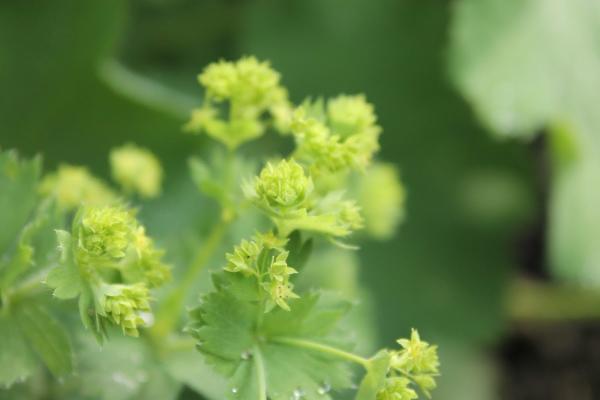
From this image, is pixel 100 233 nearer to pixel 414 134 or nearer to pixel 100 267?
pixel 100 267

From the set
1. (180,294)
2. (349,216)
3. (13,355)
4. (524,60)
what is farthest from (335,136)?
(524,60)

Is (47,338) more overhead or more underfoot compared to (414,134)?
more underfoot

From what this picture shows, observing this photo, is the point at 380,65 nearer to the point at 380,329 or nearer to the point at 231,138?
the point at 380,329

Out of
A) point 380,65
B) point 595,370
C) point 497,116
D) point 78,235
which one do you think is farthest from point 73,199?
point 595,370

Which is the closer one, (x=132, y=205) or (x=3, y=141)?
(x=132, y=205)

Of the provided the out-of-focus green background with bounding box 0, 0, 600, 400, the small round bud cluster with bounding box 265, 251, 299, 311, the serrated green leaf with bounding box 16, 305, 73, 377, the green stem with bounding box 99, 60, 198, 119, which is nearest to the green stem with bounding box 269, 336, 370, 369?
the small round bud cluster with bounding box 265, 251, 299, 311

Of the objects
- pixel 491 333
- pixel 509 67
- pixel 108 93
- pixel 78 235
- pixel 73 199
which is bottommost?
pixel 78 235

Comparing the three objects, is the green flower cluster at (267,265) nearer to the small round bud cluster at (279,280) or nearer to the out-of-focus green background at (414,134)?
the small round bud cluster at (279,280)

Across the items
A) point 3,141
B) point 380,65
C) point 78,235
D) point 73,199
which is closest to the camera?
point 78,235

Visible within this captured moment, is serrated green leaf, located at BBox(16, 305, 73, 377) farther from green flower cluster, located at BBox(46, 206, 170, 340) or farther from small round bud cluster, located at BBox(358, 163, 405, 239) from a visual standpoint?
small round bud cluster, located at BBox(358, 163, 405, 239)
